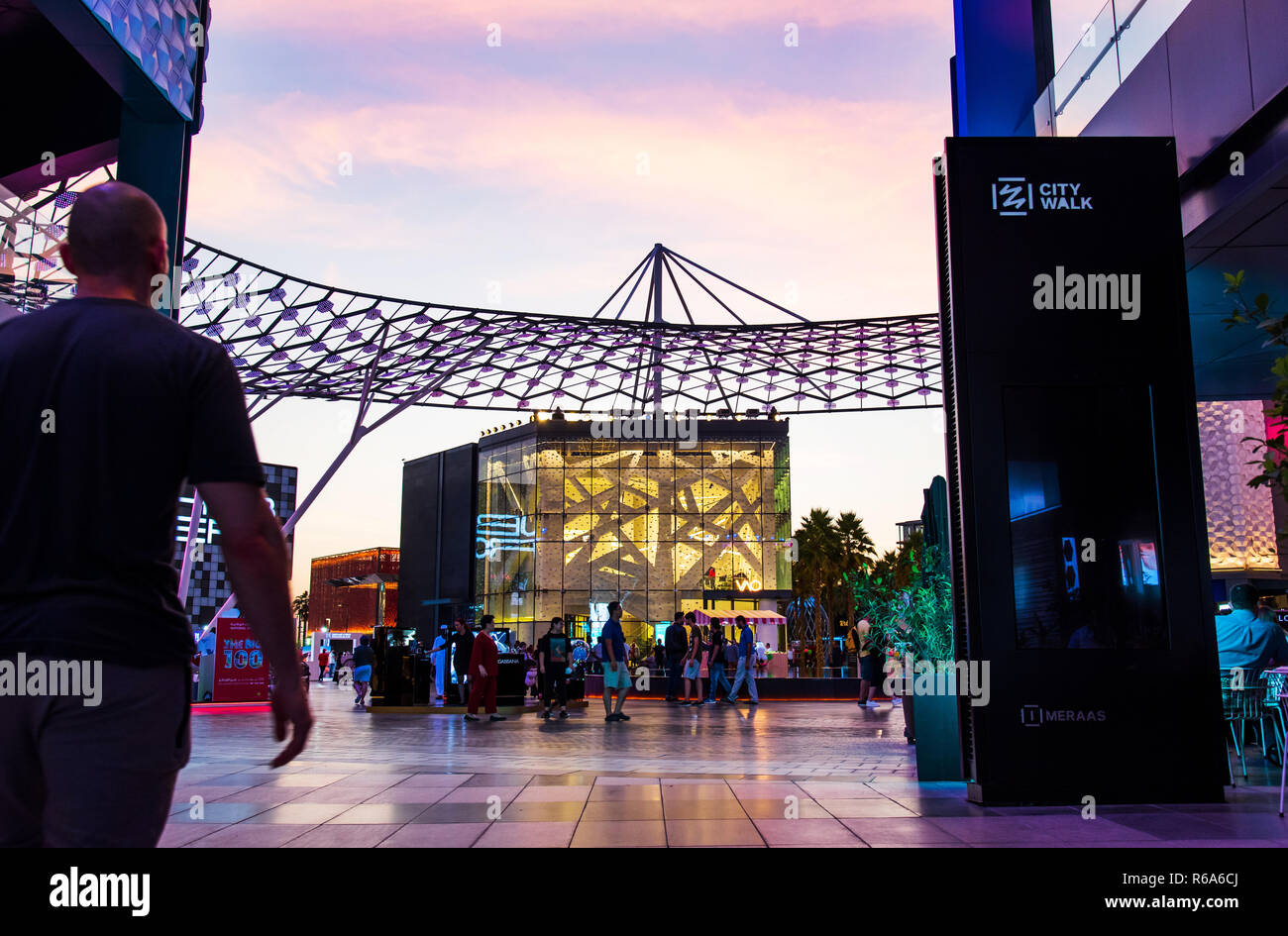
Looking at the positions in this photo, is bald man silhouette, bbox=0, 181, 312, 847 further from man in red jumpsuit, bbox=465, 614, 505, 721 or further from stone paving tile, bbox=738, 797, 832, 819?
man in red jumpsuit, bbox=465, 614, 505, 721

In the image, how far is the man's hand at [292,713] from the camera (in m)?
2.25

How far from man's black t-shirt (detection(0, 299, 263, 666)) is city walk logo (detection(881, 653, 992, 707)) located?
6.04 meters

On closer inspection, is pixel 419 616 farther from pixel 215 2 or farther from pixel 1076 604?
pixel 1076 604

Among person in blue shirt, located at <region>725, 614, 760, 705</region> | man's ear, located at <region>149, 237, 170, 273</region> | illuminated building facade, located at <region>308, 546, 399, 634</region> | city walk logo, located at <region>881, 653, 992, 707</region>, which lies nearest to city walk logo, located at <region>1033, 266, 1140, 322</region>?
city walk logo, located at <region>881, 653, 992, 707</region>

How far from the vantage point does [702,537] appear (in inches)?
1953

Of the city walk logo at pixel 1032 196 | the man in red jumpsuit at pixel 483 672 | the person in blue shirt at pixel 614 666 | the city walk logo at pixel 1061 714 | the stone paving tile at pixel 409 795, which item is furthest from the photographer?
the person in blue shirt at pixel 614 666

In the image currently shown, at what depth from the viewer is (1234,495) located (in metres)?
16.5

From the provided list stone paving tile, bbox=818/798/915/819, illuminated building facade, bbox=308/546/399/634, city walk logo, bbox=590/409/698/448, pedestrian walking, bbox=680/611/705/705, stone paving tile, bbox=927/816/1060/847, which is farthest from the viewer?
illuminated building facade, bbox=308/546/399/634

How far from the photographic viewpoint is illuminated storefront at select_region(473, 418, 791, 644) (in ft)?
161

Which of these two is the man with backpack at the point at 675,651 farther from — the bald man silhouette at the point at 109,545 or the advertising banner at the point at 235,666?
the bald man silhouette at the point at 109,545
